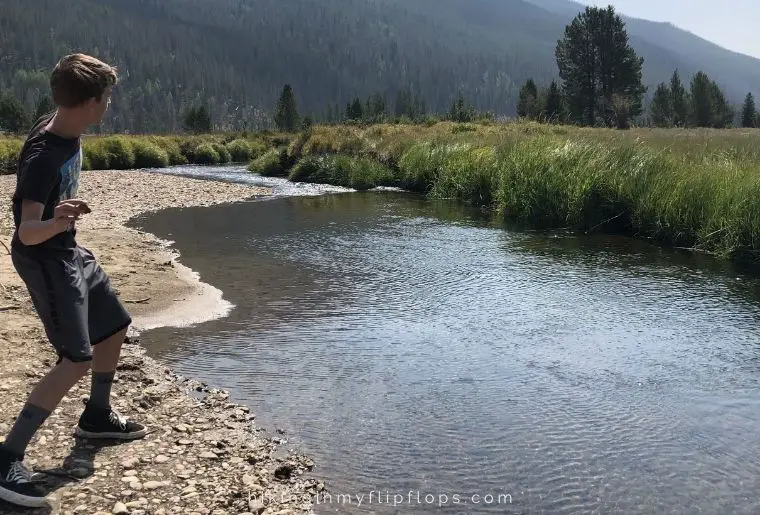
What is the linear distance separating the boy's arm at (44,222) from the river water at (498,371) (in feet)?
6.56

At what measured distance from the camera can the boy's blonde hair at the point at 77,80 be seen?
343 cm

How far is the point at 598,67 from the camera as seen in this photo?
258 feet

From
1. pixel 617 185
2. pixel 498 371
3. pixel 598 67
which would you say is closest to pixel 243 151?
pixel 617 185

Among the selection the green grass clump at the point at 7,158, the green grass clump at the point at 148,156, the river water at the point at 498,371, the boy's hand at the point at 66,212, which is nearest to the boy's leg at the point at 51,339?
the boy's hand at the point at 66,212

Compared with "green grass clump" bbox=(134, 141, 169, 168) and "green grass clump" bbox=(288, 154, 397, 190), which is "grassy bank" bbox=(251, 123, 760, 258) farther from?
"green grass clump" bbox=(134, 141, 169, 168)

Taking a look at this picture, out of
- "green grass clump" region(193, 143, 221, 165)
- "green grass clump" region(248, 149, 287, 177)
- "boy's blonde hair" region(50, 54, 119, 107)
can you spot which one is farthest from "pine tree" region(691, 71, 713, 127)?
"boy's blonde hair" region(50, 54, 119, 107)

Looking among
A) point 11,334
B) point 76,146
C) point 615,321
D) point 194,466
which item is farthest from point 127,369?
point 615,321

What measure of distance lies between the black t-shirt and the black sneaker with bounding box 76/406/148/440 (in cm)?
112

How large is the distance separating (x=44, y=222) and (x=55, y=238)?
240mm

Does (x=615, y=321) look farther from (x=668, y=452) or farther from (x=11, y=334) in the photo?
(x=11, y=334)

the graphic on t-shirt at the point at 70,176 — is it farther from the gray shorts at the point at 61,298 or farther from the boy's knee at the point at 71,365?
the boy's knee at the point at 71,365

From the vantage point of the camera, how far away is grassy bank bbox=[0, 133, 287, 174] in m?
36.2

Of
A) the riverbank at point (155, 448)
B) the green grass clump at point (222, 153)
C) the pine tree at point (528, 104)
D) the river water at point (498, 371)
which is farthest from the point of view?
the pine tree at point (528, 104)

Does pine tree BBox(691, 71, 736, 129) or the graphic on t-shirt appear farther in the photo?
pine tree BBox(691, 71, 736, 129)
